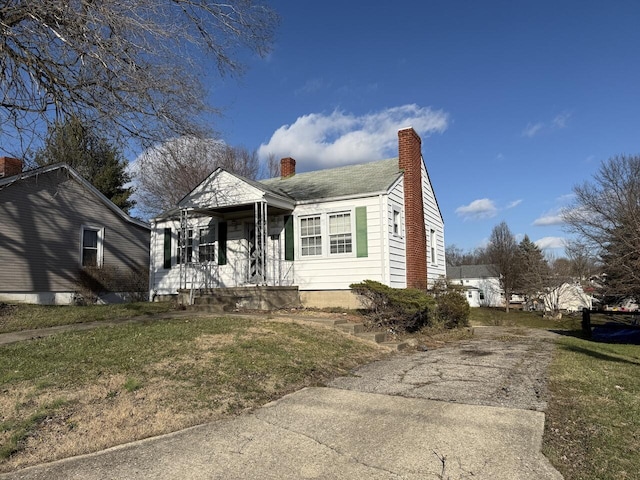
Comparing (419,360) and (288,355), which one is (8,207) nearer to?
(288,355)

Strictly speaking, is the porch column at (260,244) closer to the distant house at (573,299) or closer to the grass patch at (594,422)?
the grass patch at (594,422)

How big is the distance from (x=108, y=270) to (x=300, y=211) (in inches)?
379

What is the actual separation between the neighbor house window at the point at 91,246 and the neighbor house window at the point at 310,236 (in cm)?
984

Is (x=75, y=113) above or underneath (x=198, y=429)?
above

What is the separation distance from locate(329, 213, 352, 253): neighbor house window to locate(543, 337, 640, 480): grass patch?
737 centimetres

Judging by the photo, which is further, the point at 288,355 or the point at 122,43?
the point at 122,43

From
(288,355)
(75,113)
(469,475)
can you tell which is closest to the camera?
(469,475)

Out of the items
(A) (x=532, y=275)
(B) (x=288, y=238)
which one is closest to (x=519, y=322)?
(A) (x=532, y=275)

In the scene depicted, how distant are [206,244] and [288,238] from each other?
355 centimetres

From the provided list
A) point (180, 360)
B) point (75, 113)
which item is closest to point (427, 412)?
point (180, 360)

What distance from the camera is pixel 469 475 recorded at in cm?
338

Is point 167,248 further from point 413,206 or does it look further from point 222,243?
point 413,206

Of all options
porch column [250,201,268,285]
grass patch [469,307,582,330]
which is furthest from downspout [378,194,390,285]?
grass patch [469,307,582,330]

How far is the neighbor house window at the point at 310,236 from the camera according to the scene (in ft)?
48.3
